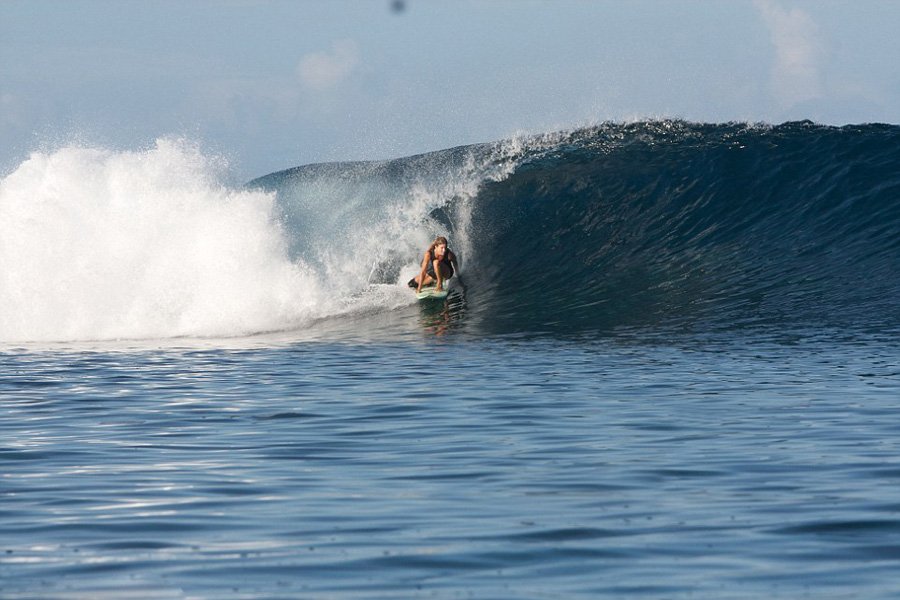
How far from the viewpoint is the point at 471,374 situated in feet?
43.0

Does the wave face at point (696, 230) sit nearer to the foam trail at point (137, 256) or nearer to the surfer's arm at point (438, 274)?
the surfer's arm at point (438, 274)

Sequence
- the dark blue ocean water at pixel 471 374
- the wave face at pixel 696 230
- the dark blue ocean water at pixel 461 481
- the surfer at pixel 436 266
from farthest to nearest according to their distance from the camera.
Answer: the surfer at pixel 436 266 < the wave face at pixel 696 230 < the dark blue ocean water at pixel 471 374 < the dark blue ocean water at pixel 461 481

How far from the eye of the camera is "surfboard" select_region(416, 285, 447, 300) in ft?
69.3

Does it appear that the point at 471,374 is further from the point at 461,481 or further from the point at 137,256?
the point at 137,256

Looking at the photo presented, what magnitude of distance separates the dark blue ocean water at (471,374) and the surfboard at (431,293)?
28 centimetres

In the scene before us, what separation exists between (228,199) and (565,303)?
22.1ft

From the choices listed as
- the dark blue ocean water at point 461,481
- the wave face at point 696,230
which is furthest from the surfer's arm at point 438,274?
the dark blue ocean water at point 461,481

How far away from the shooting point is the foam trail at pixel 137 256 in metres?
20.3

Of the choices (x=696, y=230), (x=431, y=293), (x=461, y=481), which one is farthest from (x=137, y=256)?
(x=461, y=481)

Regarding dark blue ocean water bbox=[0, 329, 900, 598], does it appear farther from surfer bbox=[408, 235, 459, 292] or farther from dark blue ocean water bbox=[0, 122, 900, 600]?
surfer bbox=[408, 235, 459, 292]

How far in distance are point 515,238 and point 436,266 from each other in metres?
2.71

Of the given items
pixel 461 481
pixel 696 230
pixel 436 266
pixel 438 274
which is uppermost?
pixel 696 230

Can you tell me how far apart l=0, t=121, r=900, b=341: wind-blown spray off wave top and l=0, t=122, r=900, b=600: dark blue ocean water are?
70 mm

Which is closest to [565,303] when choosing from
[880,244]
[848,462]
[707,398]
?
[880,244]
